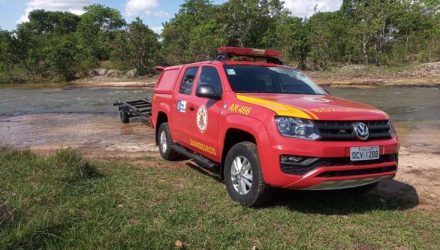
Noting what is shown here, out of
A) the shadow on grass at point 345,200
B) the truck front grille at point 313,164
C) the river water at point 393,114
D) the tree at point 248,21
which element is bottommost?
the river water at point 393,114

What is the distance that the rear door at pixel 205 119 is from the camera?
607 cm

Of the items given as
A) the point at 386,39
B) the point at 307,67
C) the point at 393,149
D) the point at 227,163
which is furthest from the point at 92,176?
the point at 386,39

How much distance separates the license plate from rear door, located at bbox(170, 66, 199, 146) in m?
2.68

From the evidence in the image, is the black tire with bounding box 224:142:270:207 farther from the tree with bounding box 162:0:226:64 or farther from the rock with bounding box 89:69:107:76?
the rock with bounding box 89:69:107:76

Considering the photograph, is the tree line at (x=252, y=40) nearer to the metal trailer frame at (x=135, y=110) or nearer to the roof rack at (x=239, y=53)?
the metal trailer frame at (x=135, y=110)

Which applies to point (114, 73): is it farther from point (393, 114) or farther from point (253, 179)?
point (253, 179)

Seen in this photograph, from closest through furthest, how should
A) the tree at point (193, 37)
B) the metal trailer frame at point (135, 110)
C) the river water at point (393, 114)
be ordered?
the river water at point (393, 114), the metal trailer frame at point (135, 110), the tree at point (193, 37)

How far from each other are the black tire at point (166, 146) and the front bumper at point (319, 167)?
3233 mm

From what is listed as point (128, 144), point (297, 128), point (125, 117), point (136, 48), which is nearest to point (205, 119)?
point (297, 128)

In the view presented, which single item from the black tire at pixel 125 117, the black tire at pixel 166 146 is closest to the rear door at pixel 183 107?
the black tire at pixel 166 146

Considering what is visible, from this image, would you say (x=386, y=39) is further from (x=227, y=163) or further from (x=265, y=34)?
(x=227, y=163)

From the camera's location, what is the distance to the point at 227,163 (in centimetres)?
569

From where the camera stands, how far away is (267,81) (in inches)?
253

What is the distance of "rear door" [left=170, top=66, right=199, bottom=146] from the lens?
705 centimetres
